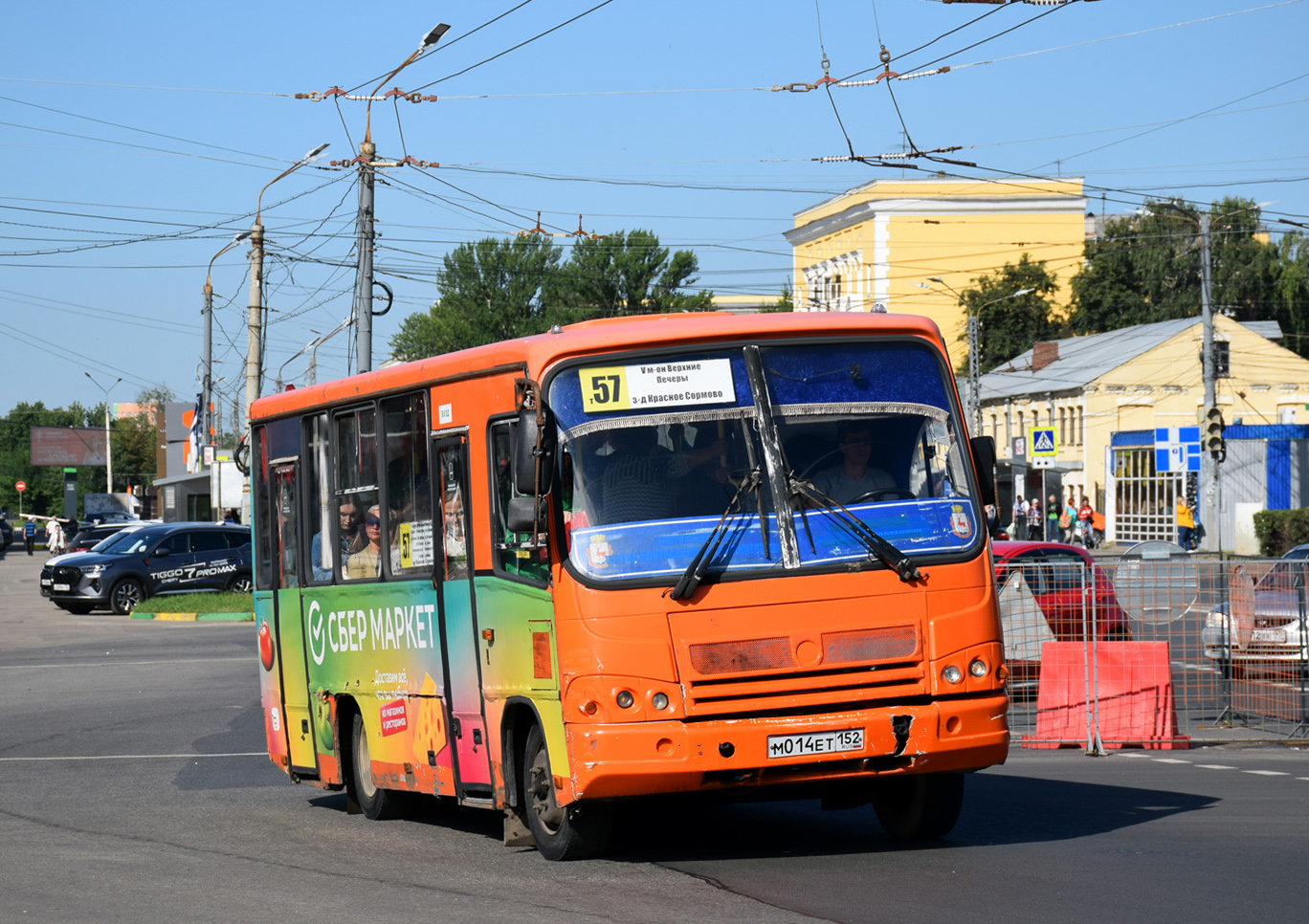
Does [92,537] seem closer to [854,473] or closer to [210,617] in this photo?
[210,617]

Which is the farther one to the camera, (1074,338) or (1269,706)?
(1074,338)

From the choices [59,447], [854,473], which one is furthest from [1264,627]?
[59,447]

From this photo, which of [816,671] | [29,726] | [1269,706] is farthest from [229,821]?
[1269,706]

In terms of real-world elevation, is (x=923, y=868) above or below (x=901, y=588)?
below

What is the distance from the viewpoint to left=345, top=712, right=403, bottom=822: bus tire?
10.6 m

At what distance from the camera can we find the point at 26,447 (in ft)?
480

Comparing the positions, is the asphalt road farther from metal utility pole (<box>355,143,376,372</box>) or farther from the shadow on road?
metal utility pole (<box>355,143,376,372</box>)

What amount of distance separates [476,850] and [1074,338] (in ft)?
234

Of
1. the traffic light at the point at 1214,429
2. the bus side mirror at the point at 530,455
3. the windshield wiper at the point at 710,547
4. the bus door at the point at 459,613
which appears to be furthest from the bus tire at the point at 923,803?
the traffic light at the point at 1214,429

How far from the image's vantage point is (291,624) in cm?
1173

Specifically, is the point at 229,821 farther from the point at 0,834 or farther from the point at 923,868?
the point at 923,868

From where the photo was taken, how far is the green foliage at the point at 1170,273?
85.9 metres

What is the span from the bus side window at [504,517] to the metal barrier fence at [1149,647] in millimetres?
6055

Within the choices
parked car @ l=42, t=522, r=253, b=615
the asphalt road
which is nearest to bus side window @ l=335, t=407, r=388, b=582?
the asphalt road
